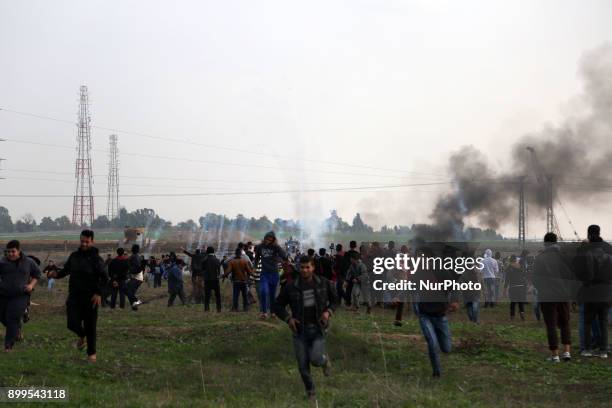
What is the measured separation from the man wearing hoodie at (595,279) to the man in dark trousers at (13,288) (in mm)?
8973

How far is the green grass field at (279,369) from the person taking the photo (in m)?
9.49

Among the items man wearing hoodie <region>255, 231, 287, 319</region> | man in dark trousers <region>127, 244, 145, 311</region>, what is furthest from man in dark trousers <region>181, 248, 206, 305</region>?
man wearing hoodie <region>255, 231, 287, 319</region>

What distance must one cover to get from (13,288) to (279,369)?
4338 mm

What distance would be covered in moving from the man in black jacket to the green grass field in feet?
1.53

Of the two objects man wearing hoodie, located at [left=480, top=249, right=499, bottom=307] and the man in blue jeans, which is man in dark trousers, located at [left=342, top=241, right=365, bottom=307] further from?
the man in blue jeans

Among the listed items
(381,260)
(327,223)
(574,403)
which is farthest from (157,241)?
(574,403)

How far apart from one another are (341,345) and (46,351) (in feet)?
16.1

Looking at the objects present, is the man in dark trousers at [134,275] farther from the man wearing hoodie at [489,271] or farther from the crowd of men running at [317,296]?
the man wearing hoodie at [489,271]

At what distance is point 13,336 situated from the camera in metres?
12.0

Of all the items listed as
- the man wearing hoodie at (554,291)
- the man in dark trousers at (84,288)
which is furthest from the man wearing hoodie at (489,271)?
the man in dark trousers at (84,288)

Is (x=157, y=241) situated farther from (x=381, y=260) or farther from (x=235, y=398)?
(x=235, y=398)

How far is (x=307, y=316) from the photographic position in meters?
9.52

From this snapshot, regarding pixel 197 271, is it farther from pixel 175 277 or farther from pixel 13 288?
pixel 13 288

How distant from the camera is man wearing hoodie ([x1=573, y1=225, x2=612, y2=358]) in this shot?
12625 mm
